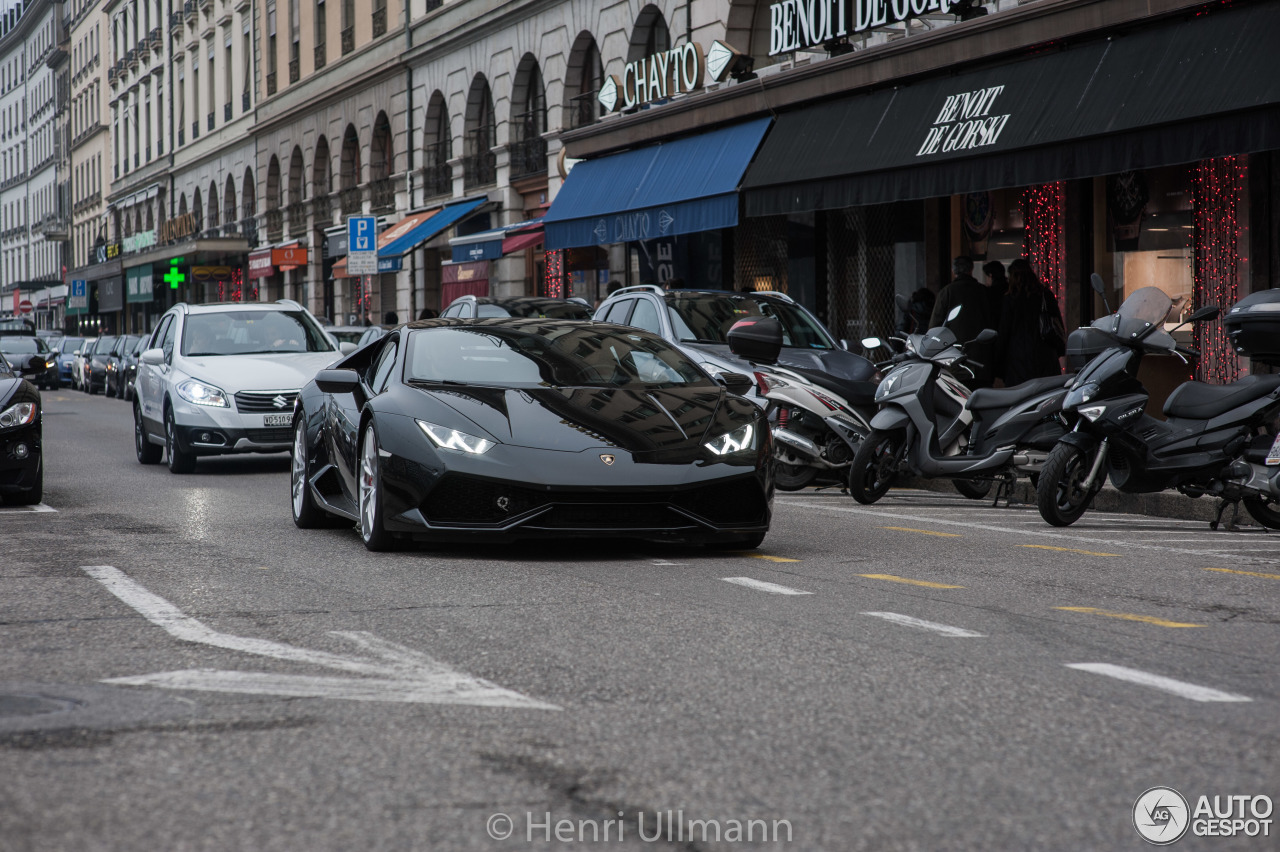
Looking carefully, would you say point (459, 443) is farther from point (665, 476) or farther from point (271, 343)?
point (271, 343)

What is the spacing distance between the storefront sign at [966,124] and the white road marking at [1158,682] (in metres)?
11.7

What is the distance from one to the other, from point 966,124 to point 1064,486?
24.7 ft

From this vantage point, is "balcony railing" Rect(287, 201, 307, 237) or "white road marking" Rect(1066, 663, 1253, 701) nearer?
"white road marking" Rect(1066, 663, 1253, 701)

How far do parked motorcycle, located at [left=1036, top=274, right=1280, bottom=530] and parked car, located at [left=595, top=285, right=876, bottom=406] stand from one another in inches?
137

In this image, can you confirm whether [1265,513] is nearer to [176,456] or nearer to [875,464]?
[875,464]

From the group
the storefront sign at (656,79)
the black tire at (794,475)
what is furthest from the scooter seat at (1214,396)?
the storefront sign at (656,79)

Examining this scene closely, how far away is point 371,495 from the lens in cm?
861

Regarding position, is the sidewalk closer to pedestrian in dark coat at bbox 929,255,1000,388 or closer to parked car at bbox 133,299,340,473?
pedestrian in dark coat at bbox 929,255,1000,388

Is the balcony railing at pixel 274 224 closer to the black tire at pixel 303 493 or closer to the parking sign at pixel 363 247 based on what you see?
the parking sign at pixel 363 247

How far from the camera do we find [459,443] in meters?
8.06

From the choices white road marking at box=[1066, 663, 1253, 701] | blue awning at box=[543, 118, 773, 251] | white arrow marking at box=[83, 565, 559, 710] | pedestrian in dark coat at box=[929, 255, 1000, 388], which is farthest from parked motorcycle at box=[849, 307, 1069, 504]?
blue awning at box=[543, 118, 773, 251]

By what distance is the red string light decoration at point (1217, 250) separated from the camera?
15.2 meters

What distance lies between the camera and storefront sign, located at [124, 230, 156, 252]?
6676 cm

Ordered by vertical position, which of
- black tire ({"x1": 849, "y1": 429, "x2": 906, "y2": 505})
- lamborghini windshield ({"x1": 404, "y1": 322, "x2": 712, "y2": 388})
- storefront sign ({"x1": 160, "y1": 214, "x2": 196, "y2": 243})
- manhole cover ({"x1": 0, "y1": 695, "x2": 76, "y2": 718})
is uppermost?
storefront sign ({"x1": 160, "y1": 214, "x2": 196, "y2": 243})
